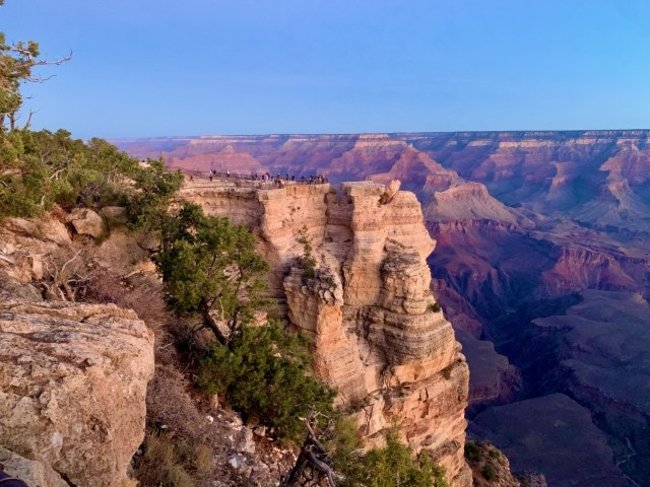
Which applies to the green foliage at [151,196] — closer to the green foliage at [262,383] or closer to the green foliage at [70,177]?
the green foliage at [70,177]

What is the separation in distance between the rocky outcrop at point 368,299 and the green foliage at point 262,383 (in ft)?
19.4

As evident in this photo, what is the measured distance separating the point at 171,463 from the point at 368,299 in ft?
51.4

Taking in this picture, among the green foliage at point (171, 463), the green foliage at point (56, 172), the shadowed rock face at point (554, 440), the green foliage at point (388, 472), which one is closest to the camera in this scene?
the green foliage at point (171, 463)

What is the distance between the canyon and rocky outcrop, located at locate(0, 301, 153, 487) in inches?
570

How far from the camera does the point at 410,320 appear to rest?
71.8 feet

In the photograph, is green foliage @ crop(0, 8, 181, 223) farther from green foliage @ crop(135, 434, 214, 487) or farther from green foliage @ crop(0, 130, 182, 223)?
green foliage @ crop(135, 434, 214, 487)

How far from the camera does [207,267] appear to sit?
14.8 meters

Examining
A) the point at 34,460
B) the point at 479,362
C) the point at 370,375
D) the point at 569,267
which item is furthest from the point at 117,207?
the point at 569,267

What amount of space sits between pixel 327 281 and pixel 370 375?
16.6 ft

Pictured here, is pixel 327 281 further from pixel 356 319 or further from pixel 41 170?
pixel 41 170

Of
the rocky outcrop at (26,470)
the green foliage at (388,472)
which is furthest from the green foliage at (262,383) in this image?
the rocky outcrop at (26,470)

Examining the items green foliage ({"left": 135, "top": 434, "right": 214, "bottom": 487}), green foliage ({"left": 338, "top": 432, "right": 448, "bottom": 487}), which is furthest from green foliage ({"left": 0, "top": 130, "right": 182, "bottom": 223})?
green foliage ({"left": 338, "top": 432, "right": 448, "bottom": 487})

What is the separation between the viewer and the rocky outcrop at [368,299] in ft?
69.3

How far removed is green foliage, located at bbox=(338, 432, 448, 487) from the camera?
8859 millimetres
